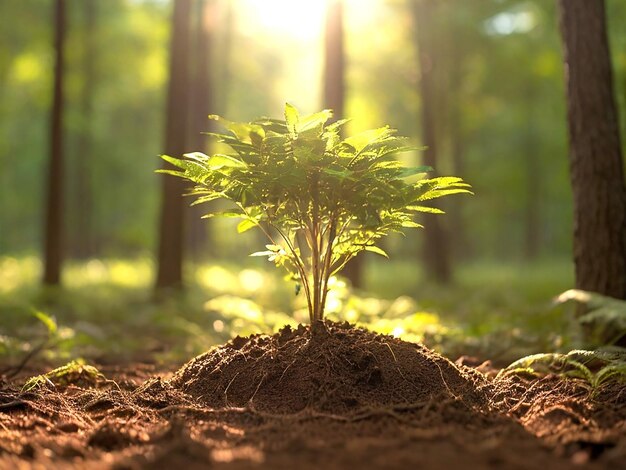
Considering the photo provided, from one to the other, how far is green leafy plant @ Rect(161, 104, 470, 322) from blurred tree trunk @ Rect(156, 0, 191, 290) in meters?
7.35

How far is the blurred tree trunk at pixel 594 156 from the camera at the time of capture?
21.0ft

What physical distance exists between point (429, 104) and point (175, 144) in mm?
7350

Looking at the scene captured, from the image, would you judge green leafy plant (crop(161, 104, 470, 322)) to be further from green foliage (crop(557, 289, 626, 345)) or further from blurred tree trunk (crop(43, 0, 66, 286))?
blurred tree trunk (crop(43, 0, 66, 286))

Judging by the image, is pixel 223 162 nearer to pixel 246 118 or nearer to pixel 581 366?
pixel 581 366

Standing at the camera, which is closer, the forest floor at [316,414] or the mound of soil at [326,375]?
the forest floor at [316,414]

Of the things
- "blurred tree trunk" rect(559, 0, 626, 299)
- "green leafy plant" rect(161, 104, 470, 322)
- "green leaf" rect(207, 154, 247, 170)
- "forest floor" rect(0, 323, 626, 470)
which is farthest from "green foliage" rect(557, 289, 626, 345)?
"green leaf" rect(207, 154, 247, 170)

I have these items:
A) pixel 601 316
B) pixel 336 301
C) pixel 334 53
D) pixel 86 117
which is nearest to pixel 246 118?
pixel 86 117

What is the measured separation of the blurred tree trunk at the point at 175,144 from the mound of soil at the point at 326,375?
749 cm

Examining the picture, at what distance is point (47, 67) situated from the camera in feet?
57.0

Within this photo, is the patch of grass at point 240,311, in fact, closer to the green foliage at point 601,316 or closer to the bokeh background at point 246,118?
the bokeh background at point 246,118

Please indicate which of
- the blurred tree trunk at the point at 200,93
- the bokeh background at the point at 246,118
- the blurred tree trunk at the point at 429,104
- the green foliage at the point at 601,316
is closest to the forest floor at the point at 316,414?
the green foliage at the point at 601,316

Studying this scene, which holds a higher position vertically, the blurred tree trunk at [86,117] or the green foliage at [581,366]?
the blurred tree trunk at [86,117]

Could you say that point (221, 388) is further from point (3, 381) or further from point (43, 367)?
point (43, 367)

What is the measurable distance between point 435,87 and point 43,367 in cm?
1533
